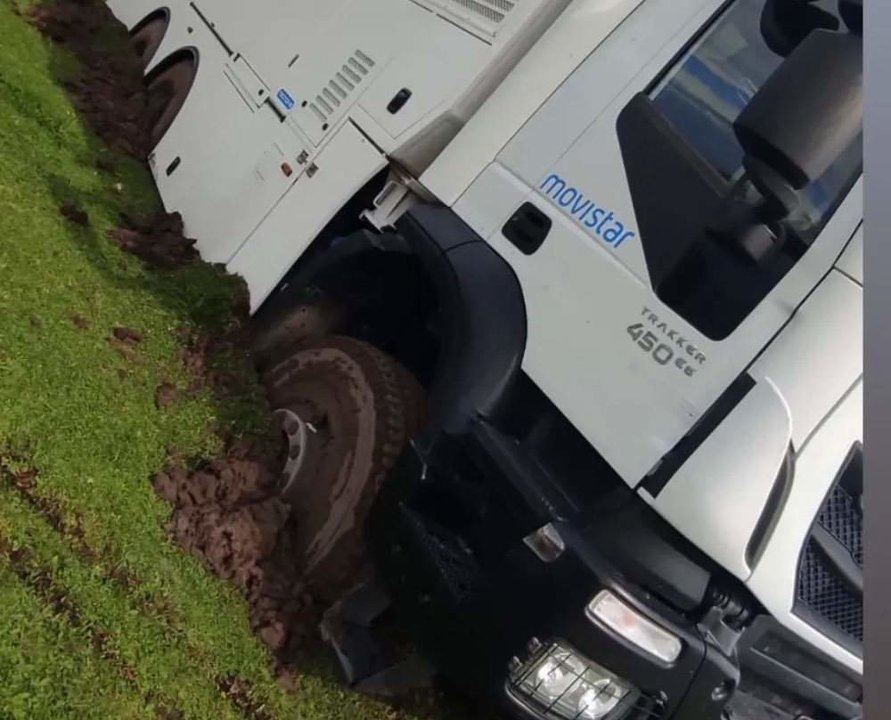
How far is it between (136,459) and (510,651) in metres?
1.50

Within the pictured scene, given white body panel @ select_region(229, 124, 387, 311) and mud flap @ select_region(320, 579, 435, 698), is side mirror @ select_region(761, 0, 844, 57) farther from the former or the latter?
mud flap @ select_region(320, 579, 435, 698)

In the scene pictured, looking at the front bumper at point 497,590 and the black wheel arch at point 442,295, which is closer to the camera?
the front bumper at point 497,590

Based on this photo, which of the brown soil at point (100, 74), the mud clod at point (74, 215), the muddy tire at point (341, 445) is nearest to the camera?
the muddy tire at point (341, 445)

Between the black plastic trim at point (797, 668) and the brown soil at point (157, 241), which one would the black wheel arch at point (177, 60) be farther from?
the black plastic trim at point (797, 668)

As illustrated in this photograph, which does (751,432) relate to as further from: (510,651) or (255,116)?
(255,116)

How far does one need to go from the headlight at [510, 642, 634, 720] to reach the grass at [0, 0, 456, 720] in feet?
2.70

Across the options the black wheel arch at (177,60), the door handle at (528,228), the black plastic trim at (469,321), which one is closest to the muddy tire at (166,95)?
the black wheel arch at (177,60)

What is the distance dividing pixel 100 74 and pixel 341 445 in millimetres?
3481

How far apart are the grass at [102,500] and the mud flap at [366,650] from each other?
0.12m

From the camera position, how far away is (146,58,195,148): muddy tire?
20.0ft

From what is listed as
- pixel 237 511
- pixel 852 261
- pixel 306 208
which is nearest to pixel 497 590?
pixel 237 511

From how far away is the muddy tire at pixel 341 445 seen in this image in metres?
3.95

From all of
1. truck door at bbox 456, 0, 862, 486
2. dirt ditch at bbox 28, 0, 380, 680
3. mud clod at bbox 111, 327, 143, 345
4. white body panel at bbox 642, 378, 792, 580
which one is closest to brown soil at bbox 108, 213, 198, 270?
dirt ditch at bbox 28, 0, 380, 680

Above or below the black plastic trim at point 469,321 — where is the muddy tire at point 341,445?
below
